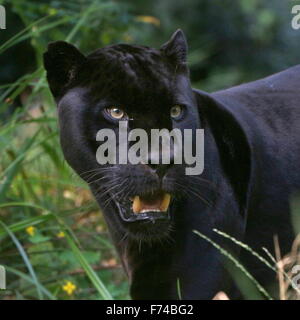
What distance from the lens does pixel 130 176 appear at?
307cm

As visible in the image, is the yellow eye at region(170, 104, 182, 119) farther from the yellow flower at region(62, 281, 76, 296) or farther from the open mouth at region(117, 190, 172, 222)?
the yellow flower at region(62, 281, 76, 296)

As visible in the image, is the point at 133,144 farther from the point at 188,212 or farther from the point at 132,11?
the point at 132,11

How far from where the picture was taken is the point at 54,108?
4711 millimetres

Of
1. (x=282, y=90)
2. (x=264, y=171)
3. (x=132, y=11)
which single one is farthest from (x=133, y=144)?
(x=132, y=11)

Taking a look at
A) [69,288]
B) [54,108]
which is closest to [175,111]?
[69,288]

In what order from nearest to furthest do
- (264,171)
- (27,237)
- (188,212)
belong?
(188,212) < (264,171) < (27,237)

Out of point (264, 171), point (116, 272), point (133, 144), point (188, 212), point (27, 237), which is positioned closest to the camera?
point (133, 144)

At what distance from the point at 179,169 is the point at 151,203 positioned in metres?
0.17

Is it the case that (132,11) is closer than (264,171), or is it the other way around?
(264,171)

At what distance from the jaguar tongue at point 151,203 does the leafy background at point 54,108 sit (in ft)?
1.56

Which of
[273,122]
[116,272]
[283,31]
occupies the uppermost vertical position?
[283,31]

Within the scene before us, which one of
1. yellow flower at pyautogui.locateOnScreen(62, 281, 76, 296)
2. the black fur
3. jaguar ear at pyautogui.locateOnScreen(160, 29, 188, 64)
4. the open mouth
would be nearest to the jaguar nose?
the black fur

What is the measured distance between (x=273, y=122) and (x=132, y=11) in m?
5.89

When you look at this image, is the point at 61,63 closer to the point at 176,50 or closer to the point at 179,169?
the point at 176,50
